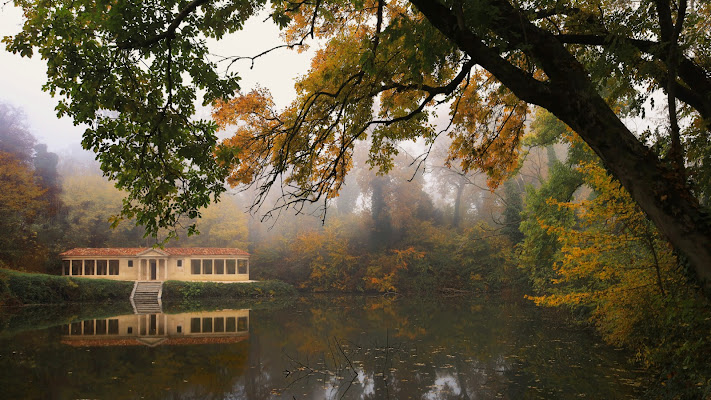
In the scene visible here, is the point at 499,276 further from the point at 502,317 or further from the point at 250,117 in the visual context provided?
the point at 250,117

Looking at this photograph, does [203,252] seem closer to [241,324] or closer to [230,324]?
A: [230,324]

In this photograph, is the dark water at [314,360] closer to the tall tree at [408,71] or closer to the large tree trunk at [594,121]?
the tall tree at [408,71]

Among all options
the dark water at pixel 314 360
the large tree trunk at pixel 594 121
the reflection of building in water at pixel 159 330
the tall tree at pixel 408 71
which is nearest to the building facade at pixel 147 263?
the reflection of building in water at pixel 159 330

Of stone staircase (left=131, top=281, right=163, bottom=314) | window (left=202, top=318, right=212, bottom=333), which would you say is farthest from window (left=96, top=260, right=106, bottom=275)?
window (left=202, top=318, right=212, bottom=333)

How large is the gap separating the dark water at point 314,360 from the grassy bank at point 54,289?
6.95m

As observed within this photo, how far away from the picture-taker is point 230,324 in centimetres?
1745

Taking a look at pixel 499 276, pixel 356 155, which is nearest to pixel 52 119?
pixel 356 155

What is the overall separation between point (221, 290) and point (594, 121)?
29251mm

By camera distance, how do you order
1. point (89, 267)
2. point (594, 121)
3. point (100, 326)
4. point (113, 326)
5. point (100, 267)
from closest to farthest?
1. point (594, 121)
2. point (100, 326)
3. point (113, 326)
4. point (89, 267)
5. point (100, 267)

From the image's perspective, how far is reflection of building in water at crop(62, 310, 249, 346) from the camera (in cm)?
1388

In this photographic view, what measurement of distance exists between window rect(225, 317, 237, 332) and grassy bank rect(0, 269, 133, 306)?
12.5 metres

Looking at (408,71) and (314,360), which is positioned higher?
(408,71)

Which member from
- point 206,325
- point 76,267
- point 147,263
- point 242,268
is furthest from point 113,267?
point 206,325

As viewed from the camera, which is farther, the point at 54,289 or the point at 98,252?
the point at 98,252
